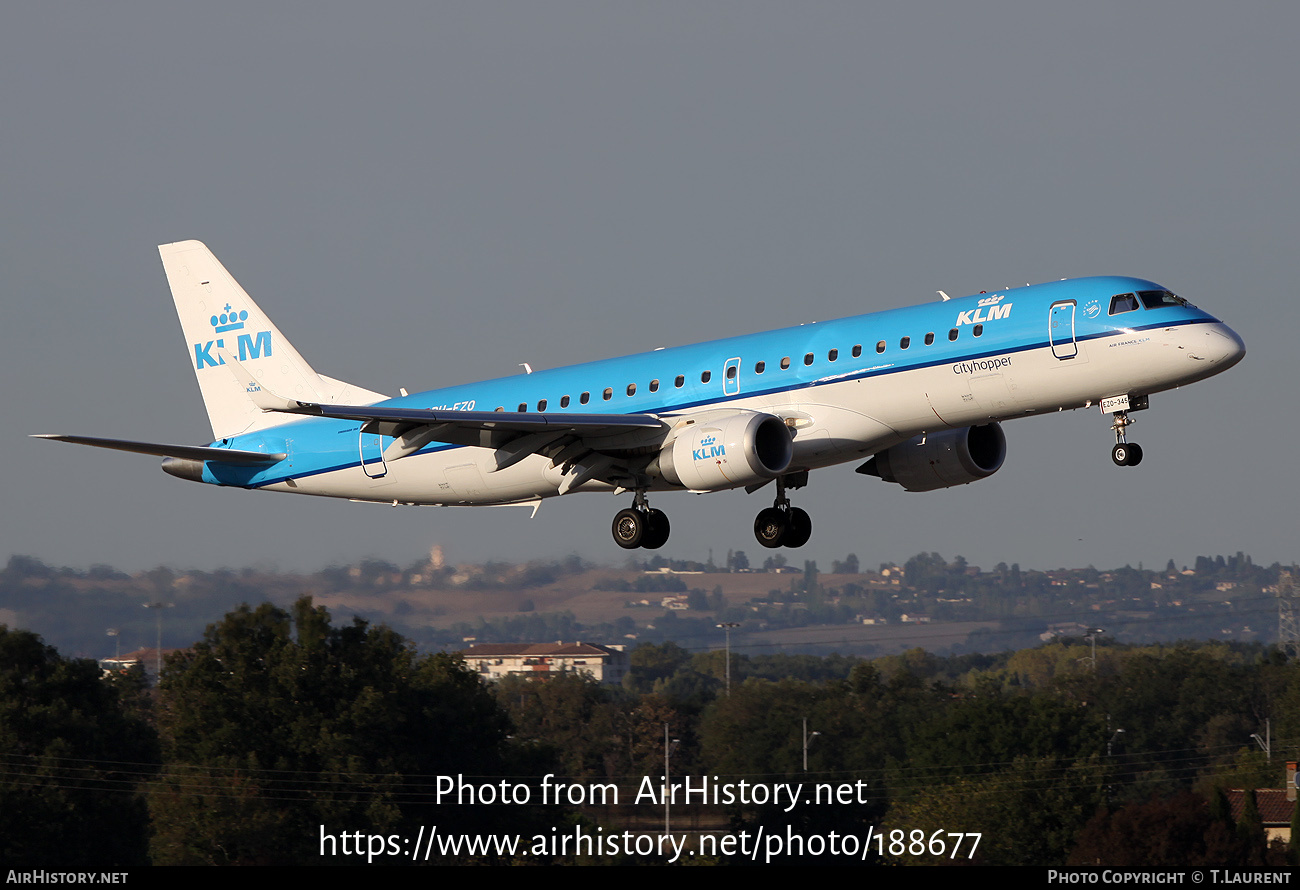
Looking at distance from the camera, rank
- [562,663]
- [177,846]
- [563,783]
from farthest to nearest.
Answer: [562,663]
[563,783]
[177,846]

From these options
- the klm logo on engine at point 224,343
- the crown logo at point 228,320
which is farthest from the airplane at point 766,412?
the crown logo at point 228,320

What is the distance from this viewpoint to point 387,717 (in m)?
89.5

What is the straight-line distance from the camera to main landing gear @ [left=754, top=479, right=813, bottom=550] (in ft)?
132

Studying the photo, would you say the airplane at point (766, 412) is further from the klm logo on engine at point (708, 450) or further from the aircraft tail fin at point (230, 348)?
the aircraft tail fin at point (230, 348)

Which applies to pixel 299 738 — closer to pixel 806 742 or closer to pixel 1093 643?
pixel 806 742

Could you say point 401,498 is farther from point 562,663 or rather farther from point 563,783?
point 562,663

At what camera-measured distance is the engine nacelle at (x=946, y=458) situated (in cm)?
3856

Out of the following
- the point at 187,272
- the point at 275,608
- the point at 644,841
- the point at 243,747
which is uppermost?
the point at 187,272

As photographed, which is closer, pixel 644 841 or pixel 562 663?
pixel 644 841

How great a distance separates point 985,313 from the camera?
34156 millimetres

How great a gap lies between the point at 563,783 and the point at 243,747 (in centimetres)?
2481

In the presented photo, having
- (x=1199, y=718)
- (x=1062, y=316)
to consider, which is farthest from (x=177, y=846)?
(x=1199, y=718)

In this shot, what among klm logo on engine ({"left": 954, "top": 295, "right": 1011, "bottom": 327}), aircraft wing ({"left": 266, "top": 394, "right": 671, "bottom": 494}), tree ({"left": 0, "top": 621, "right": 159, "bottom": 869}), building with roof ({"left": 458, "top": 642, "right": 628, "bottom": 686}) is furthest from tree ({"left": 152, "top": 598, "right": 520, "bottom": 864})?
klm logo on engine ({"left": 954, "top": 295, "right": 1011, "bottom": 327})

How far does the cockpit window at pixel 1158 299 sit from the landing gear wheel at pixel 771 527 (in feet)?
36.2
